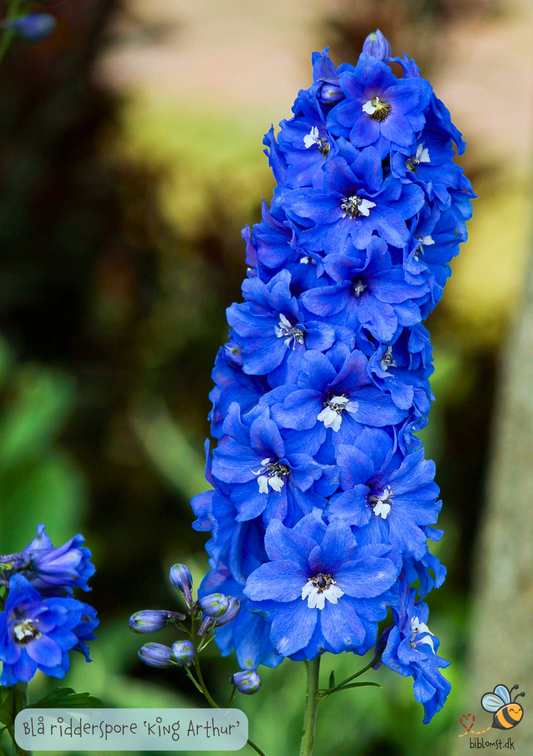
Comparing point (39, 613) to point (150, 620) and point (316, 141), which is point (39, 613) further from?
point (316, 141)

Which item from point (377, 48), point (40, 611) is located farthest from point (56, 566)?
point (377, 48)

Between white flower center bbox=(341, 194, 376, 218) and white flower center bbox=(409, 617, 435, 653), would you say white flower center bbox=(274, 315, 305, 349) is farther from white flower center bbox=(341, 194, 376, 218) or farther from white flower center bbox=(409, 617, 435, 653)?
white flower center bbox=(409, 617, 435, 653)

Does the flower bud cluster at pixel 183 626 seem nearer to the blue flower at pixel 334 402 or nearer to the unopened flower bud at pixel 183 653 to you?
the unopened flower bud at pixel 183 653

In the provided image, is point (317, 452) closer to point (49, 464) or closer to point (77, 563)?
point (77, 563)

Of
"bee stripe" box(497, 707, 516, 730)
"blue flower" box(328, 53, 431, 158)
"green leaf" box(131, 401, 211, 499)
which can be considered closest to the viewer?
"blue flower" box(328, 53, 431, 158)

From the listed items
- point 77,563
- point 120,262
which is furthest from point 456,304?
point 77,563

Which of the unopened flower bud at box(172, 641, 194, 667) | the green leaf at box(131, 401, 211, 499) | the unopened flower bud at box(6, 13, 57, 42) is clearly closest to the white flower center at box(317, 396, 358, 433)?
the unopened flower bud at box(172, 641, 194, 667)
